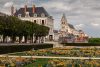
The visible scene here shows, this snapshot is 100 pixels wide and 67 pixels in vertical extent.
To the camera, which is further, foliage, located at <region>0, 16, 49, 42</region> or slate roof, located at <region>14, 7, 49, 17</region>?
slate roof, located at <region>14, 7, 49, 17</region>

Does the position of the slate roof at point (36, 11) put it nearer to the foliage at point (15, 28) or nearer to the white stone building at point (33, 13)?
the white stone building at point (33, 13)

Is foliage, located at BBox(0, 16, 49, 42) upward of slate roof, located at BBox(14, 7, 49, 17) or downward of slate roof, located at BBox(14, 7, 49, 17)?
downward

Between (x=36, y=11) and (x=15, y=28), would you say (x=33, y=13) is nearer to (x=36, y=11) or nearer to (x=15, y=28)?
(x=36, y=11)

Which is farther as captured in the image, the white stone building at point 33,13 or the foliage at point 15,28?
the white stone building at point 33,13

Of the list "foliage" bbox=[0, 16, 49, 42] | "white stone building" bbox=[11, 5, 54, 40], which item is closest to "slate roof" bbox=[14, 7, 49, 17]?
"white stone building" bbox=[11, 5, 54, 40]

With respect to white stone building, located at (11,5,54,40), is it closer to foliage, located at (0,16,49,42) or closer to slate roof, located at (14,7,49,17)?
slate roof, located at (14,7,49,17)

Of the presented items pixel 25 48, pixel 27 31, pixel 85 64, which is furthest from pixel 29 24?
pixel 85 64

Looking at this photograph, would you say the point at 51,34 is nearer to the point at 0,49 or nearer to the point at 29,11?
the point at 29,11

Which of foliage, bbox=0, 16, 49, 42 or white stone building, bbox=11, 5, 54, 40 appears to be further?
white stone building, bbox=11, 5, 54, 40

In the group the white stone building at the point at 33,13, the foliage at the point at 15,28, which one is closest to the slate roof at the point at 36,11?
the white stone building at the point at 33,13

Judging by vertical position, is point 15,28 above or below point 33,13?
below

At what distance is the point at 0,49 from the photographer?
3806 cm

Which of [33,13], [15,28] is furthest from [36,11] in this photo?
[15,28]

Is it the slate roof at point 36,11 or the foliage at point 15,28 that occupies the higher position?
the slate roof at point 36,11
